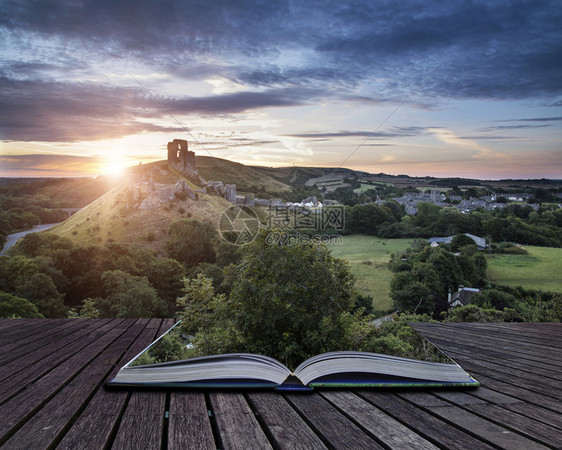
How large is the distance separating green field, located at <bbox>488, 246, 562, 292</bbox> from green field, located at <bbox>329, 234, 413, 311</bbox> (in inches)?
355

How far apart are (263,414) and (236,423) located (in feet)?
0.48

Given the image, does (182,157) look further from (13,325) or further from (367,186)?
(13,325)

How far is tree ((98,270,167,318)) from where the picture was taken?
60.7ft

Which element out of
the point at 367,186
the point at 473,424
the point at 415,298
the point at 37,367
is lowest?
the point at 415,298

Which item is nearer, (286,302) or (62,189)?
(286,302)

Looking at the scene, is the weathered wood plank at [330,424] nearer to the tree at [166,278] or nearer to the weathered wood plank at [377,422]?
the weathered wood plank at [377,422]

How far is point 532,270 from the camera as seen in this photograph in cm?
2706

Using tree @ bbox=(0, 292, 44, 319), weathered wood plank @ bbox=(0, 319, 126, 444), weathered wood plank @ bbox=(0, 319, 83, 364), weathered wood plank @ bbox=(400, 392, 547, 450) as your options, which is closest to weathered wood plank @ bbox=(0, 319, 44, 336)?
weathered wood plank @ bbox=(0, 319, 83, 364)

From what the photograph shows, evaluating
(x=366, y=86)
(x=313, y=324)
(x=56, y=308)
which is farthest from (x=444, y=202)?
(x=313, y=324)

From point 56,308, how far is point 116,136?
69.2 feet

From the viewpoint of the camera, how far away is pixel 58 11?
15820 mm

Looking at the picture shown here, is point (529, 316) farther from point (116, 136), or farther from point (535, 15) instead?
point (116, 136)

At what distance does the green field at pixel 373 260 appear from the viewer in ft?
94.6

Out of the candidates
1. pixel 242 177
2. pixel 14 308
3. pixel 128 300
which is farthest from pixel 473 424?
pixel 242 177
